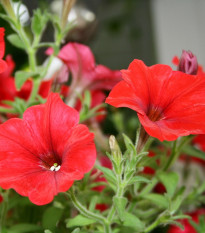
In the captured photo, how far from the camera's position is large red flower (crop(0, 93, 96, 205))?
0.23 meters

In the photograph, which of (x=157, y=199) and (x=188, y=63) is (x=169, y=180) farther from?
(x=188, y=63)

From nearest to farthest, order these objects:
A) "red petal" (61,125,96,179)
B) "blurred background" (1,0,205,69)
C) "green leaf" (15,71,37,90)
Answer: "red petal" (61,125,96,179) → "green leaf" (15,71,37,90) → "blurred background" (1,0,205,69)

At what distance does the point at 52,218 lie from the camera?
1.03ft

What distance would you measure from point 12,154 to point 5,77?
0.70ft

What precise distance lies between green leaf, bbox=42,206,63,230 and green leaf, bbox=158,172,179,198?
11 cm

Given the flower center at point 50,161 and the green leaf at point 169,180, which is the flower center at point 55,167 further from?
the green leaf at point 169,180

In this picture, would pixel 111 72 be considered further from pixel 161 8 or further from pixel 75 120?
pixel 161 8

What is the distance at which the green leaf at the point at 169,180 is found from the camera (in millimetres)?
350

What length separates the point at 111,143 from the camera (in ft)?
0.89

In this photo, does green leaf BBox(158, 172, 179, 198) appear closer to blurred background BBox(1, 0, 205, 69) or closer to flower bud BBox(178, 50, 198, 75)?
flower bud BBox(178, 50, 198, 75)

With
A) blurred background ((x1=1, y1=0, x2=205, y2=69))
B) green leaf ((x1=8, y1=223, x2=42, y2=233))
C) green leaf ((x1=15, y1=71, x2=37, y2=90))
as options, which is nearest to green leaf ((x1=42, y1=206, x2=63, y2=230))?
green leaf ((x1=8, y1=223, x2=42, y2=233))

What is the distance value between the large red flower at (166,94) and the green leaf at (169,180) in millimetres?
108

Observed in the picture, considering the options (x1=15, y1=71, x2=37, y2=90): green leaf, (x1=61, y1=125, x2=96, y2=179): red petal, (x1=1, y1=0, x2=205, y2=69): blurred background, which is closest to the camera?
(x1=61, y1=125, x2=96, y2=179): red petal

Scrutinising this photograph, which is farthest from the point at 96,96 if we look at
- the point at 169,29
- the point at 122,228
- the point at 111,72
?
the point at 169,29
